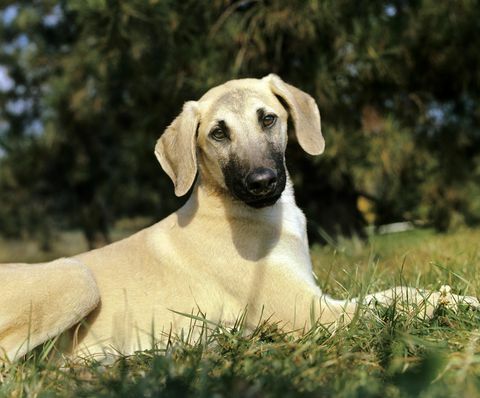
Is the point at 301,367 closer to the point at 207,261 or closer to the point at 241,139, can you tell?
the point at 207,261

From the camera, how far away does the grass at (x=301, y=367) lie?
2.01m

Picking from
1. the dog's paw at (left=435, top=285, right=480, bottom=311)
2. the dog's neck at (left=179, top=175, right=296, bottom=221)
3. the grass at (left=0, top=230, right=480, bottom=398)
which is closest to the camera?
the grass at (left=0, top=230, right=480, bottom=398)

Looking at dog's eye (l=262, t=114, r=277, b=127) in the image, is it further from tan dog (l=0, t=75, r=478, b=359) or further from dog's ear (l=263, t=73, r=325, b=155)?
dog's ear (l=263, t=73, r=325, b=155)

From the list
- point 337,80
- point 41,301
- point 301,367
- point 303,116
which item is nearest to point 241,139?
point 303,116

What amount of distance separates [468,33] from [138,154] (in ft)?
17.7

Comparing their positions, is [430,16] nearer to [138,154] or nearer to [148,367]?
[138,154]

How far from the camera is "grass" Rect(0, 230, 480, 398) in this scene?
201 cm

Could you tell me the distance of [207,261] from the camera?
3668 mm

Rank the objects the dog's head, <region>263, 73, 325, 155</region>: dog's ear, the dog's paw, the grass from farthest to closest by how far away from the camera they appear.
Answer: <region>263, 73, 325, 155</region>: dog's ear
the dog's head
the dog's paw
the grass

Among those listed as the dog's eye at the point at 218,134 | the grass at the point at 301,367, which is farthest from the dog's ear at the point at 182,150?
the grass at the point at 301,367

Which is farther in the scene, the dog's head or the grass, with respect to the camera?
the dog's head

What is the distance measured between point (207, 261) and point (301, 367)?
4.91 ft

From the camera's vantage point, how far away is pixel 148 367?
2578 mm

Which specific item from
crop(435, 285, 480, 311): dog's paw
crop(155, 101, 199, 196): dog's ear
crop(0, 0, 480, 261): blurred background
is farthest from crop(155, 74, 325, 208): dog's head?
crop(0, 0, 480, 261): blurred background
